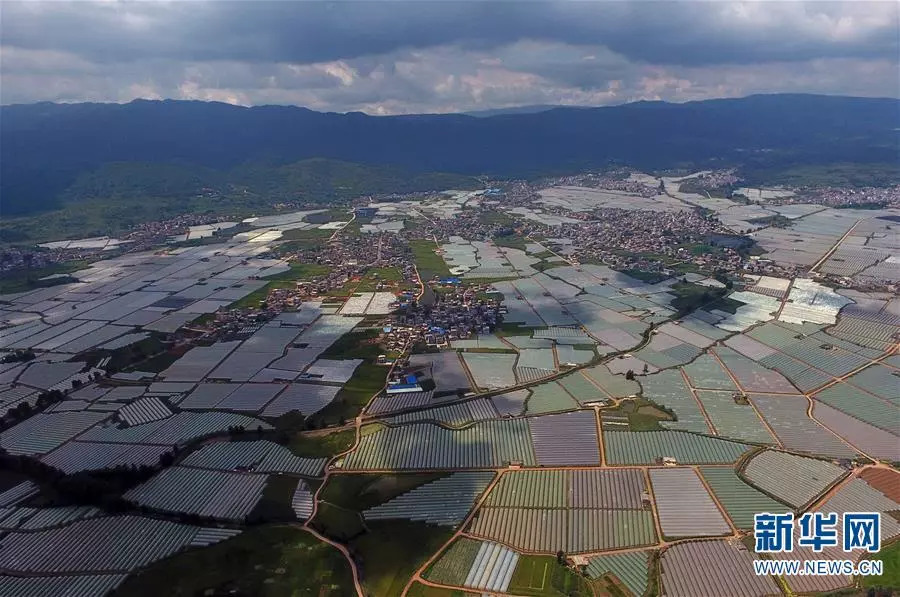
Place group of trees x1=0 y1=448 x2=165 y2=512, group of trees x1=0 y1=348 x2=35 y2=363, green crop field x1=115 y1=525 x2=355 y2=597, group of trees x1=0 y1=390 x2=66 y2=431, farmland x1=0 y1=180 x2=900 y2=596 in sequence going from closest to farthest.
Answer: green crop field x1=115 y1=525 x2=355 y2=597, farmland x1=0 y1=180 x2=900 y2=596, group of trees x1=0 y1=448 x2=165 y2=512, group of trees x1=0 y1=390 x2=66 y2=431, group of trees x1=0 y1=348 x2=35 y2=363

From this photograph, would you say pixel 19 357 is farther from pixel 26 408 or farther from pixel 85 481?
pixel 85 481

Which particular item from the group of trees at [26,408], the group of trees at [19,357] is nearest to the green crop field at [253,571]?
the group of trees at [26,408]

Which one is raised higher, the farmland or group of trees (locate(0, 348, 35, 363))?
the farmland

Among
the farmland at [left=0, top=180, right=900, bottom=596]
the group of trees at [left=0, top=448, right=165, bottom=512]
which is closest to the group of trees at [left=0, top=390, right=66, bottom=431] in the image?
the farmland at [left=0, top=180, right=900, bottom=596]

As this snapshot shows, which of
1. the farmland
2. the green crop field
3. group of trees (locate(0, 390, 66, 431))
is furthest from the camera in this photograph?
group of trees (locate(0, 390, 66, 431))

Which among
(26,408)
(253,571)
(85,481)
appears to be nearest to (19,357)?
(26,408)

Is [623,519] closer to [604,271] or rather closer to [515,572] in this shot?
[515,572]

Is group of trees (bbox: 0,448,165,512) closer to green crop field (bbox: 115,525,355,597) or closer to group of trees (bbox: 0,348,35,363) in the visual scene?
green crop field (bbox: 115,525,355,597)

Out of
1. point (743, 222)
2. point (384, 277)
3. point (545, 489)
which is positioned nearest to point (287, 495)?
point (545, 489)

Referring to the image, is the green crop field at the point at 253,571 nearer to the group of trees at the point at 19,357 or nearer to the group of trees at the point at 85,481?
the group of trees at the point at 85,481

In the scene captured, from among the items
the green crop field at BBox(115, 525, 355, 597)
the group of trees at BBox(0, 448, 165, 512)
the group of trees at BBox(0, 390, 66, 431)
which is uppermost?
the green crop field at BBox(115, 525, 355, 597)

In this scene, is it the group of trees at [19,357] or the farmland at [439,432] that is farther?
the group of trees at [19,357]
